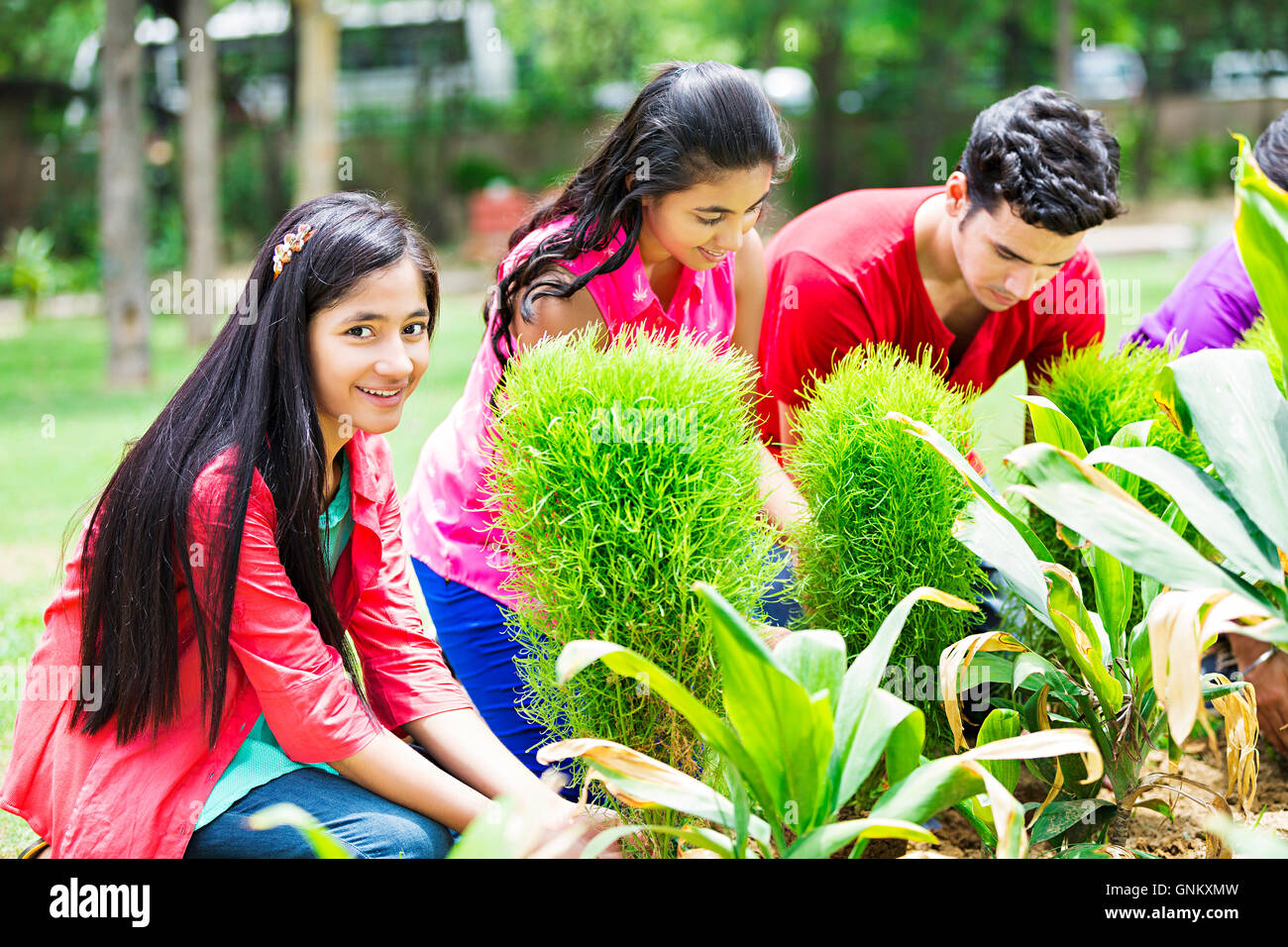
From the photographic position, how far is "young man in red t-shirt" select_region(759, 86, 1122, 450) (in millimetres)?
2182

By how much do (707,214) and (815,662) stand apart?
2.99 feet

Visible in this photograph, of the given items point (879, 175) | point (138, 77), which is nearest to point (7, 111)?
point (138, 77)

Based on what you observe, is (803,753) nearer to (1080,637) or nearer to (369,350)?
(1080,637)

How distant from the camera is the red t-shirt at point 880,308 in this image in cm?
245

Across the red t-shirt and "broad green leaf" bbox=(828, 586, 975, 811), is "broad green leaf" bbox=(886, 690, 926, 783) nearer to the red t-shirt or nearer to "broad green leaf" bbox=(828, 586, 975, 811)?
"broad green leaf" bbox=(828, 586, 975, 811)

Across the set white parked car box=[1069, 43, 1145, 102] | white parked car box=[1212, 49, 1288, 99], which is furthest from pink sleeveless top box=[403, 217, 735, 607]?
white parked car box=[1212, 49, 1288, 99]

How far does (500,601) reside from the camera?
7.43 ft

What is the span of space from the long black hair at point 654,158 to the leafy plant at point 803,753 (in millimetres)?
868

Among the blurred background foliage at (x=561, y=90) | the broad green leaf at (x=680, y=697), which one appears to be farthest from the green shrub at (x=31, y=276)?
the broad green leaf at (x=680, y=697)

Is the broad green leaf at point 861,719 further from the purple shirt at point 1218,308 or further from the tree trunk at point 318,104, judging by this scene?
the tree trunk at point 318,104

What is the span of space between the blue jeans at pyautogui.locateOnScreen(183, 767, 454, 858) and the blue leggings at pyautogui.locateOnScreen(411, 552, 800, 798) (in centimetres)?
46

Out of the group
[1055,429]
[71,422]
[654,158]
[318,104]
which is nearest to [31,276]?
[318,104]

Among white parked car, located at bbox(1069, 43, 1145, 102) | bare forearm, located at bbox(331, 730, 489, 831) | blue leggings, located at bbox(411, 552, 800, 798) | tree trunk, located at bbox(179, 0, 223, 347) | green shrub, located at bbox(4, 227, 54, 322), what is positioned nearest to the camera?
bare forearm, located at bbox(331, 730, 489, 831)

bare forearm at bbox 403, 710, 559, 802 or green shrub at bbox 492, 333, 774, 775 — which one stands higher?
green shrub at bbox 492, 333, 774, 775
